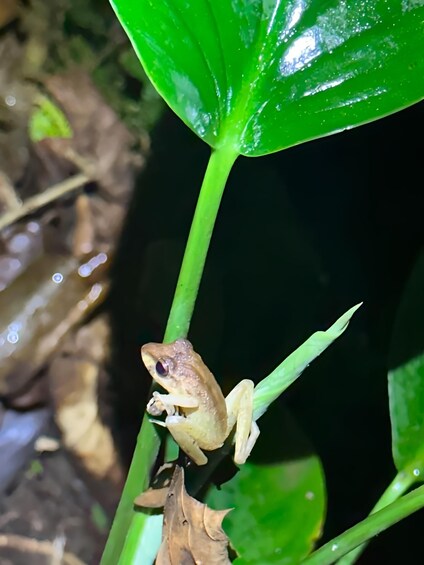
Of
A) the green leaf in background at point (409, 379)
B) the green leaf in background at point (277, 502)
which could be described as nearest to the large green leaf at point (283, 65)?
the green leaf in background at point (409, 379)

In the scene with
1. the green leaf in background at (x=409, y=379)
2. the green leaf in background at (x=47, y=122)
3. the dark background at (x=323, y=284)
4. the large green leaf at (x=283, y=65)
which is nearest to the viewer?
the large green leaf at (x=283, y=65)

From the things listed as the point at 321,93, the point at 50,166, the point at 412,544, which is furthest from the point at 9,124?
the point at 412,544

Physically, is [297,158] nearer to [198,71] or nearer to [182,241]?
[182,241]

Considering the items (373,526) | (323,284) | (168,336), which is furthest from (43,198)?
(373,526)

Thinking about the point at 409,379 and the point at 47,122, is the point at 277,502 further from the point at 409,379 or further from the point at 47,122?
the point at 47,122

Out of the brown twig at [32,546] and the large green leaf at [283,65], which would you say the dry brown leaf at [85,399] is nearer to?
the brown twig at [32,546]

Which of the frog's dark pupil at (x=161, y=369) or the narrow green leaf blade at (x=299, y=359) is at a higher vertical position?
the frog's dark pupil at (x=161, y=369)
